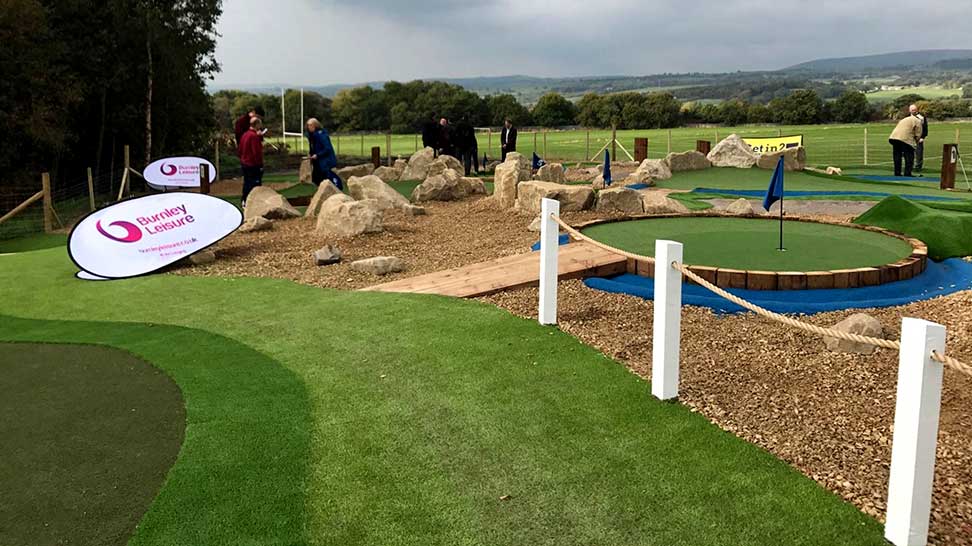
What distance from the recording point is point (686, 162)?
19.5m

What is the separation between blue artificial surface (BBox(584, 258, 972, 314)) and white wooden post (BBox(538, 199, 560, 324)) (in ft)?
4.12

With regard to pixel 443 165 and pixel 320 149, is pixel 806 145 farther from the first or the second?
pixel 320 149

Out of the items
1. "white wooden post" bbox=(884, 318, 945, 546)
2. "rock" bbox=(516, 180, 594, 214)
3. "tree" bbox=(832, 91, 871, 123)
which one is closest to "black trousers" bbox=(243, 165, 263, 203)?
"rock" bbox=(516, 180, 594, 214)

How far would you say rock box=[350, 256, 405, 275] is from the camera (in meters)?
8.45

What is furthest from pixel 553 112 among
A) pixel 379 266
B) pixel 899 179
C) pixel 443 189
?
pixel 379 266

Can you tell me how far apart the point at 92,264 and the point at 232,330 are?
3.21 metres

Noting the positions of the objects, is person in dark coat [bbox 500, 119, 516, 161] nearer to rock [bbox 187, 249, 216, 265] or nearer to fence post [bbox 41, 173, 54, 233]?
fence post [bbox 41, 173, 54, 233]

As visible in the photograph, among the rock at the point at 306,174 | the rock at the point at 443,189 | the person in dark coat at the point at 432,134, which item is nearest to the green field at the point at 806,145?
the person in dark coat at the point at 432,134

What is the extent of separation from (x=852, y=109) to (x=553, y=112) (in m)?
23.6

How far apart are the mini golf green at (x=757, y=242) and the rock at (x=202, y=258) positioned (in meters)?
4.49

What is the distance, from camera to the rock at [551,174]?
1719 centimetres

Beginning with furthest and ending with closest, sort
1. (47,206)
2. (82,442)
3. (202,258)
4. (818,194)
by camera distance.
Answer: (818,194) → (47,206) → (202,258) → (82,442)

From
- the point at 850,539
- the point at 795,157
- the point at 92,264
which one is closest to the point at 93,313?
the point at 92,264

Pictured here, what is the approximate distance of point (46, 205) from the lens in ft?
47.8
